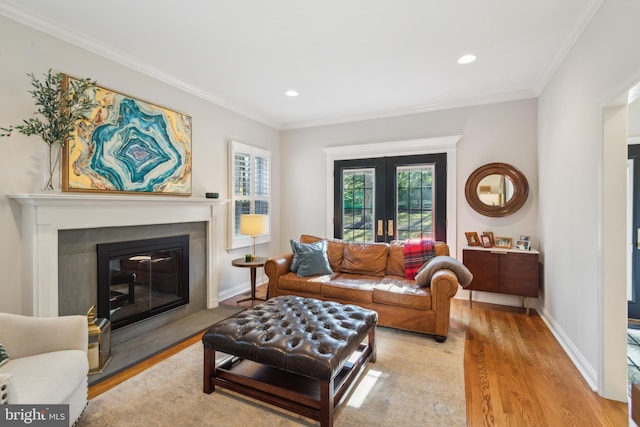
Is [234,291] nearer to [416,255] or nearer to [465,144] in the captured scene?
[416,255]

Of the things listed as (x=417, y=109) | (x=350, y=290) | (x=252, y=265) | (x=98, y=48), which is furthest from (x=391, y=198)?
(x=98, y=48)

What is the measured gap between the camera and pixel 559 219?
3008 millimetres

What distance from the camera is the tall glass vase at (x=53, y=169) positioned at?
245 cm

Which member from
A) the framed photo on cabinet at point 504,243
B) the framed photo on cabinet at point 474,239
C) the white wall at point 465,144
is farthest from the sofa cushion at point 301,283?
the framed photo on cabinet at point 504,243

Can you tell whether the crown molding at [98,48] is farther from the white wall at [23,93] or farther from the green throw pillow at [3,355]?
the green throw pillow at [3,355]

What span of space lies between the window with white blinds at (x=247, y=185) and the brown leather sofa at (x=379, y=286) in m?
0.97

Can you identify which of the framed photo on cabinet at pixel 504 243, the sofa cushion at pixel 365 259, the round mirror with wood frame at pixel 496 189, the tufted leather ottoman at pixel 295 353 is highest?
the round mirror with wood frame at pixel 496 189

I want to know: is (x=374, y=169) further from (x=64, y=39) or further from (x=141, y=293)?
(x=64, y=39)

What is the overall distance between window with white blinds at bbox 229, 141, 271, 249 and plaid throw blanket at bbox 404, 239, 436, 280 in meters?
2.45

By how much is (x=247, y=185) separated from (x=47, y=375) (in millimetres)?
3417

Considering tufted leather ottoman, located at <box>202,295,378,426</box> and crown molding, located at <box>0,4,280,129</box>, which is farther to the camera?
crown molding, located at <box>0,4,280,129</box>

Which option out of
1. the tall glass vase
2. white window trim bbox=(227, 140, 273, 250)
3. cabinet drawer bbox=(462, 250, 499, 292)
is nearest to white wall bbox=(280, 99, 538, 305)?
cabinet drawer bbox=(462, 250, 499, 292)

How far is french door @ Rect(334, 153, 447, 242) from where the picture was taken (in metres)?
4.42

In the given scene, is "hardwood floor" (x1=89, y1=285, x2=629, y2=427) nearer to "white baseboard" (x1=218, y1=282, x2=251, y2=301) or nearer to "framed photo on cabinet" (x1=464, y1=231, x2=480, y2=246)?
"framed photo on cabinet" (x1=464, y1=231, x2=480, y2=246)
